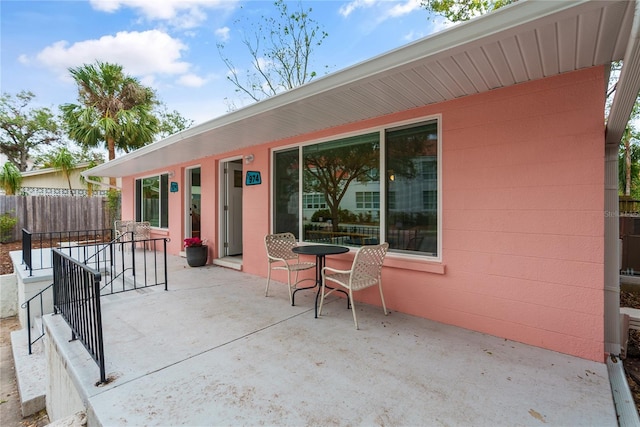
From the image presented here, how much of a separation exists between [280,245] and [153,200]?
5799mm

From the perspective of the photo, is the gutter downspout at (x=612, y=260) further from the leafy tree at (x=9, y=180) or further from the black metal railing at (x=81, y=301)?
the leafy tree at (x=9, y=180)

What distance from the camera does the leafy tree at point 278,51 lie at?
8898mm

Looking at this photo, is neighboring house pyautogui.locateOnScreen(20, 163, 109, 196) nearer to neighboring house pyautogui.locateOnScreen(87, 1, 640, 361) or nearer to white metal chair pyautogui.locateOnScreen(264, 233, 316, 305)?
neighboring house pyautogui.locateOnScreen(87, 1, 640, 361)

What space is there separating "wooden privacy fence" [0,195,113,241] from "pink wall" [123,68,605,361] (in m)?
12.8

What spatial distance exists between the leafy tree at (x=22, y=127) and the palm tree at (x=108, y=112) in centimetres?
1162

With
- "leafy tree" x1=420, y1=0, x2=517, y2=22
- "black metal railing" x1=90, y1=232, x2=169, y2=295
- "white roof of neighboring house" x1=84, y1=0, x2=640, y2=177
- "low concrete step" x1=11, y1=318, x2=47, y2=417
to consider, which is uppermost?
"leafy tree" x1=420, y1=0, x2=517, y2=22

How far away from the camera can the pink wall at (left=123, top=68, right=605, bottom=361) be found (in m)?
2.30

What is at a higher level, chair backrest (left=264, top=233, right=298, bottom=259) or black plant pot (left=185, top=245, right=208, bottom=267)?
chair backrest (left=264, top=233, right=298, bottom=259)

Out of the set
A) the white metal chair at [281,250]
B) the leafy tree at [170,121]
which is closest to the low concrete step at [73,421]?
the white metal chair at [281,250]

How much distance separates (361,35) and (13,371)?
919 cm

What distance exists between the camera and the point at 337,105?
3.04 meters

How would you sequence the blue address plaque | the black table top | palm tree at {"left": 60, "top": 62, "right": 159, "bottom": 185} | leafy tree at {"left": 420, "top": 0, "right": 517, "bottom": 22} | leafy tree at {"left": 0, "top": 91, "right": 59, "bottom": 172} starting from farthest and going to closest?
leafy tree at {"left": 0, "top": 91, "right": 59, "bottom": 172}
palm tree at {"left": 60, "top": 62, "right": 159, "bottom": 185}
leafy tree at {"left": 420, "top": 0, "right": 517, "bottom": 22}
the blue address plaque
the black table top

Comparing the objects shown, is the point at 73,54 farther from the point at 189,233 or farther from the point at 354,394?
the point at 354,394

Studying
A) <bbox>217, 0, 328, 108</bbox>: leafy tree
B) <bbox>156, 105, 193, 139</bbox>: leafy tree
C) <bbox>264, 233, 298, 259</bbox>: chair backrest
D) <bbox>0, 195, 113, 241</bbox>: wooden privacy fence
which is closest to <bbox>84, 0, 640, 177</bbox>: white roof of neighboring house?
<bbox>264, 233, 298, 259</bbox>: chair backrest
